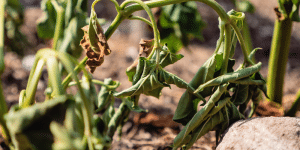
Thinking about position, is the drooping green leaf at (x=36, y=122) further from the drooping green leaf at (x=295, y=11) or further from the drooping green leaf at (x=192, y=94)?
the drooping green leaf at (x=295, y=11)

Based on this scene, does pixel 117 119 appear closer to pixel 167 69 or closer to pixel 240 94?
pixel 240 94

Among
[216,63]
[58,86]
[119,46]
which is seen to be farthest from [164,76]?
→ [119,46]

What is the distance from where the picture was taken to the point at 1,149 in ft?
2.75

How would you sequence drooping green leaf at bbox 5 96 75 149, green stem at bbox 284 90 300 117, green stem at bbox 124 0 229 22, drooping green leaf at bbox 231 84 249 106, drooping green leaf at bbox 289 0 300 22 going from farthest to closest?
green stem at bbox 284 90 300 117 → drooping green leaf at bbox 289 0 300 22 → drooping green leaf at bbox 231 84 249 106 → green stem at bbox 124 0 229 22 → drooping green leaf at bbox 5 96 75 149

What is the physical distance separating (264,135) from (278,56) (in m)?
0.45

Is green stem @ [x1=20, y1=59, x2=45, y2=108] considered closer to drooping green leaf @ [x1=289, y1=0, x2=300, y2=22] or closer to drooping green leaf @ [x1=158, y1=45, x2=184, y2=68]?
drooping green leaf @ [x1=158, y1=45, x2=184, y2=68]

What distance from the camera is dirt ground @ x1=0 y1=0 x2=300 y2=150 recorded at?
1100 millimetres

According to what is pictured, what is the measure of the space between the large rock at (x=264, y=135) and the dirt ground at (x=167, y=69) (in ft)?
1.13

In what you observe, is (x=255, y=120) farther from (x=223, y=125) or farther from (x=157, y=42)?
(x=157, y=42)

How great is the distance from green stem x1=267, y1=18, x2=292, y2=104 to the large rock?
14.5 inches

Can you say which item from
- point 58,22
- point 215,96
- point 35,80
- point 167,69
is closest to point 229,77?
point 215,96

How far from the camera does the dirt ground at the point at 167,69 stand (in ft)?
3.61

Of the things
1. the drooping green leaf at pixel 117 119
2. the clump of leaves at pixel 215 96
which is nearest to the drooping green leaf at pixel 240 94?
the clump of leaves at pixel 215 96

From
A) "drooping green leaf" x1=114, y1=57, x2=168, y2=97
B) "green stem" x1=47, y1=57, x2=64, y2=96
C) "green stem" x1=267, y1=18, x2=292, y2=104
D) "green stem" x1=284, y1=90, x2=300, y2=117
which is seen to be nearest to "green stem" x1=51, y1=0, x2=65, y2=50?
"drooping green leaf" x1=114, y1=57, x2=168, y2=97
